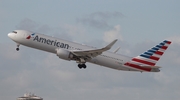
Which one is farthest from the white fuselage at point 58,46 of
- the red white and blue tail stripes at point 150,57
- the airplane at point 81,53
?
Answer: the red white and blue tail stripes at point 150,57

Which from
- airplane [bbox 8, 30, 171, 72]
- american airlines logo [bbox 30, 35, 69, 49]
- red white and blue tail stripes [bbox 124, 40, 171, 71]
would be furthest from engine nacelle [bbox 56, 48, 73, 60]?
red white and blue tail stripes [bbox 124, 40, 171, 71]

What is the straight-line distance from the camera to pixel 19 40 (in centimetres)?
8725

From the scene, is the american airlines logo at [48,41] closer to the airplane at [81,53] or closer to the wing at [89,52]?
the airplane at [81,53]

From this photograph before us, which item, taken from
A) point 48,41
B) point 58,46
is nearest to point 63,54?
point 58,46

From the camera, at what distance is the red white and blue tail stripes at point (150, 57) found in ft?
291

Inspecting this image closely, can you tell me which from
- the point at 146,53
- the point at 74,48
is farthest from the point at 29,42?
the point at 146,53

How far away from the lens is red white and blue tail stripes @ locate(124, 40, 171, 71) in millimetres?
88688

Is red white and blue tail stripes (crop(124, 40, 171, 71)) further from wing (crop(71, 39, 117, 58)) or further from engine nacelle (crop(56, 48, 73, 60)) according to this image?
engine nacelle (crop(56, 48, 73, 60))

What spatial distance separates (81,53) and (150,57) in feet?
43.5

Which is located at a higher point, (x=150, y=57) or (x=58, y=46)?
(x=58, y=46)

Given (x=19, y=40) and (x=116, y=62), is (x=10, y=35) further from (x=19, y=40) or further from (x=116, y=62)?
(x=116, y=62)

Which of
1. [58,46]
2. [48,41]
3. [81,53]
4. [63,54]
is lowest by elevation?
[63,54]

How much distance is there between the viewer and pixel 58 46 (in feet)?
282

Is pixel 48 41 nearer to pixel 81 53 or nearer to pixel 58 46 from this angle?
pixel 58 46
